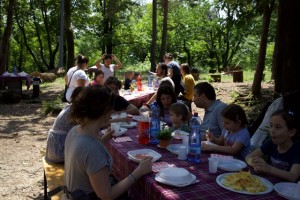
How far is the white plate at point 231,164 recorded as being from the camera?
96.9 inches

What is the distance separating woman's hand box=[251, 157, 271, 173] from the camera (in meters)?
2.36

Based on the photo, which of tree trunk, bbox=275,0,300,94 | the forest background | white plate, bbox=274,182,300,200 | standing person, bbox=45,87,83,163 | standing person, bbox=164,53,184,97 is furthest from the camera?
the forest background

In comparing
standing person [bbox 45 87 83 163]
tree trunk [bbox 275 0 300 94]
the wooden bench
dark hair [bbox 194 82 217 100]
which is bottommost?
the wooden bench

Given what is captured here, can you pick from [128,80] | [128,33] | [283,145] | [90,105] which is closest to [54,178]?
[90,105]

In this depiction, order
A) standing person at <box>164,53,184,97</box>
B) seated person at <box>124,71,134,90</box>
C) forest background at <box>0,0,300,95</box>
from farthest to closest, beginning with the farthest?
1. forest background at <box>0,0,300,95</box>
2. seated person at <box>124,71,134,90</box>
3. standing person at <box>164,53,184,97</box>

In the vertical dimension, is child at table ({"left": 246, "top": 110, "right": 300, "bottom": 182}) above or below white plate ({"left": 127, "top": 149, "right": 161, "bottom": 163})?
above

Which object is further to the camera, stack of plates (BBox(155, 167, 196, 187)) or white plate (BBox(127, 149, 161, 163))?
white plate (BBox(127, 149, 161, 163))

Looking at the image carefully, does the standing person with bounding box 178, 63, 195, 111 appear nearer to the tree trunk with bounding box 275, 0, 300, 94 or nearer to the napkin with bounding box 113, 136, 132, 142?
the tree trunk with bounding box 275, 0, 300, 94

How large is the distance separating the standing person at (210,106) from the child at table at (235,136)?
62cm

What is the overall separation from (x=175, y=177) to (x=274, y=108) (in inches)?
88.5

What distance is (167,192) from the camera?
2.02 m

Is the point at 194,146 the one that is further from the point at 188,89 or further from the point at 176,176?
the point at 188,89

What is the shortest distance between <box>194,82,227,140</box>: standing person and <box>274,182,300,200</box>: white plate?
5.28 ft

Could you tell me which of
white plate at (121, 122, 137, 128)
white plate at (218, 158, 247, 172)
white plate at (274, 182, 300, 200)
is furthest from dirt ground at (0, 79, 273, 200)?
white plate at (274, 182, 300, 200)
